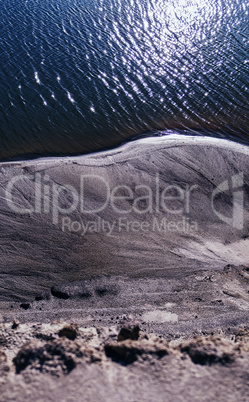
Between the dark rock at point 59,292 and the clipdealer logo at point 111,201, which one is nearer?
the dark rock at point 59,292

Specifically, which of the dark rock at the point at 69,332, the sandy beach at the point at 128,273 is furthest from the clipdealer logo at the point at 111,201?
the dark rock at the point at 69,332

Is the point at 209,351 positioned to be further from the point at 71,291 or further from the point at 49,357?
the point at 71,291

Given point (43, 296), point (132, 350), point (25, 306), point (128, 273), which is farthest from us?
point (128, 273)

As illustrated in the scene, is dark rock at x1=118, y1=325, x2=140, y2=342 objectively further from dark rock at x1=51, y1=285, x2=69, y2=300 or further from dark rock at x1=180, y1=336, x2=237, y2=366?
dark rock at x1=51, y1=285, x2=69, y2=300

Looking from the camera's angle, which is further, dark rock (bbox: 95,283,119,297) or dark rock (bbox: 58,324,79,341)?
dark rock (bbox: 95,283,119,297)

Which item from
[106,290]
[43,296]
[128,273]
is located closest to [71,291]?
[43,296]

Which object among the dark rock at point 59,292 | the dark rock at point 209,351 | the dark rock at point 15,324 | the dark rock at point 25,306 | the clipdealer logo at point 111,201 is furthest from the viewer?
the clipdealer logo at point 111,201

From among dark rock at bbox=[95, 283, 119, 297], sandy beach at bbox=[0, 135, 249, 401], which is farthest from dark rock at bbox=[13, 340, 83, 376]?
dark rock at bbox=[95, 283, 119, 297]

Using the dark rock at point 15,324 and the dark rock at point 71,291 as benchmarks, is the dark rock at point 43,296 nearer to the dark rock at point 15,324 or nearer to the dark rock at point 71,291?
the dark rock at point 71,291
